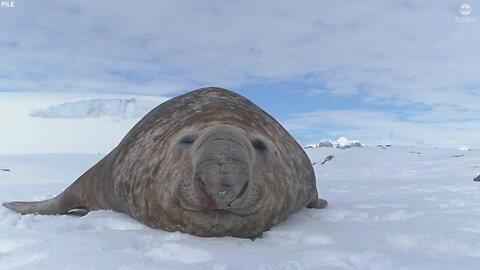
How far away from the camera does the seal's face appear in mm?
2229

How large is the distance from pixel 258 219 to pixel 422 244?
807mm

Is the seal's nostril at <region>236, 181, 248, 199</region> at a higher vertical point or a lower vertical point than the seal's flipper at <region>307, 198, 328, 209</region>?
higher

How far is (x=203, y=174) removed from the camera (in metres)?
2.24

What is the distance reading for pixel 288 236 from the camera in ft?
8.54

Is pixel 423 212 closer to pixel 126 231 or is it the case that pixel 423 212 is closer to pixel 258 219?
pixel 258 219

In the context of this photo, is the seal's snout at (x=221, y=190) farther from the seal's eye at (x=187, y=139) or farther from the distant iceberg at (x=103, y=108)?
the distant iceberg at (x=103, y=108)

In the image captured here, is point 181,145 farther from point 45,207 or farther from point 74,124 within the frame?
point 74,124

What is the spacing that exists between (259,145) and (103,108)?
1384 inches

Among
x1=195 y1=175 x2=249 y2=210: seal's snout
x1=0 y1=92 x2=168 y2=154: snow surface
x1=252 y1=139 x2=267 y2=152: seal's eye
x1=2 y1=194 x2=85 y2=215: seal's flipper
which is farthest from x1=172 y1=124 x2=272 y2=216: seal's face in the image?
x1=0 y1=92 x2=168 y2=154: snow surface

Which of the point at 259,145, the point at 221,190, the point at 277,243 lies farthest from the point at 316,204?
the point at 221,190

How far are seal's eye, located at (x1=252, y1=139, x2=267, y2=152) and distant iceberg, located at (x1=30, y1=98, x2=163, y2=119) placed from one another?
108 feet

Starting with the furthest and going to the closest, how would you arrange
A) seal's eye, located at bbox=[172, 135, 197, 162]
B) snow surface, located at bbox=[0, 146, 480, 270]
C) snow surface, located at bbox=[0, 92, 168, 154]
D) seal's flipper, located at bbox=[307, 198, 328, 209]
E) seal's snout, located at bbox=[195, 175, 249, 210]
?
1. snow surface, located at bbox=[0, 92, 168, 154]
2. seal's flipper, located at bbox=[307, 198, 328, 209]
3. seal's eye, located at bbox=[172, 135, 197, 162]
4. seal's snout, located at bbox=[195, 175, 249, 210]
5. snow surface, located at bbox=[0, 146, 480, 270]

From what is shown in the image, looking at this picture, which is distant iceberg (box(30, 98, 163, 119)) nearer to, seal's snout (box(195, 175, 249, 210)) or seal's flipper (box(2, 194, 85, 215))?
seal's flipper (box(2, 194, 85, 215))

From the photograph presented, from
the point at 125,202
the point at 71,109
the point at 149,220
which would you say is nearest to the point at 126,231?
the point at 149,220
